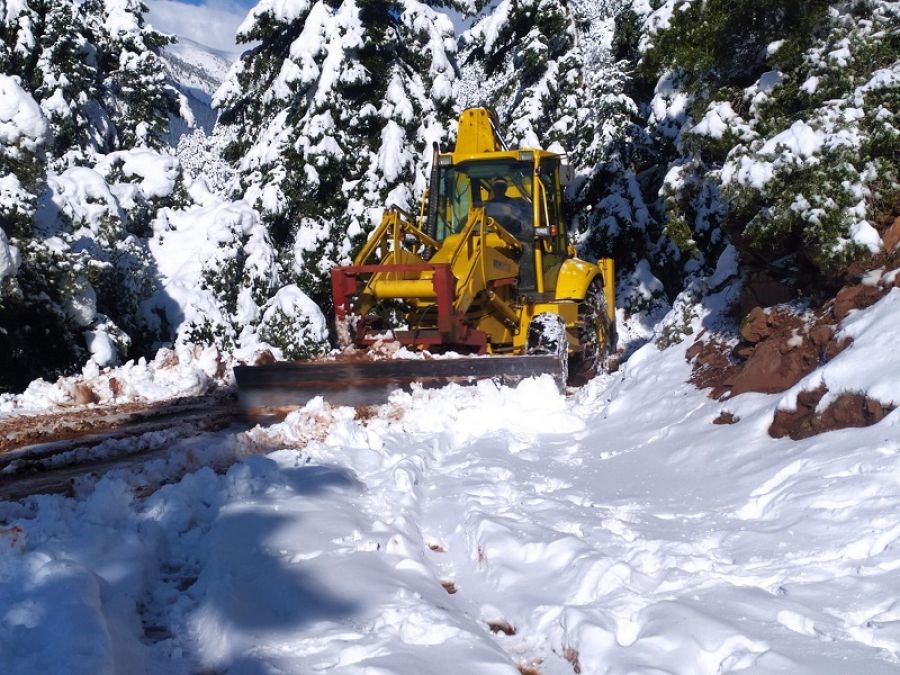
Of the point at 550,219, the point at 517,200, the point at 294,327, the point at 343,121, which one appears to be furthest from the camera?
the point at 343,121

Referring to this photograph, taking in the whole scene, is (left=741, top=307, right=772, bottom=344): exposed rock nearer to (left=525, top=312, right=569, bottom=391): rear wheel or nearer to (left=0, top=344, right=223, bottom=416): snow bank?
(left=525, top=312, right=569, bottom=391): rear wheel

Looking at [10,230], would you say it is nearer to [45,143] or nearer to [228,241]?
[45,143]

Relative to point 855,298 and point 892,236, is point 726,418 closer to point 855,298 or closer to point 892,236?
point 855,298

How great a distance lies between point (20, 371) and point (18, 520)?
938 centimetres

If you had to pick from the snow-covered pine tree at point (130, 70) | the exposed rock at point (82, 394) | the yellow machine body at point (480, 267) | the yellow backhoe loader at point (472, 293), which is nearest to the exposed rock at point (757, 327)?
the yellow backhoe loader at point (472, 293)

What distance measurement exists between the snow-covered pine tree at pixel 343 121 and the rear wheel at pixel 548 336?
29.1 ft

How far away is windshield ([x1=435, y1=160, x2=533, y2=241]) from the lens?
11.4m

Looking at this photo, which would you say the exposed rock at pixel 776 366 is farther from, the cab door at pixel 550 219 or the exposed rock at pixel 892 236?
the cab door at pixel 550 219

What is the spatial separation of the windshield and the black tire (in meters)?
1.61

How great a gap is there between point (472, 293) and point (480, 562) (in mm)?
5752

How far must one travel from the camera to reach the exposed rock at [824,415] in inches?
189

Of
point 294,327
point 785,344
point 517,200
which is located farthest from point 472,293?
point 294,327

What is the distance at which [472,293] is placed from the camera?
9.78 m

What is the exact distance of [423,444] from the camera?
23.0ft
